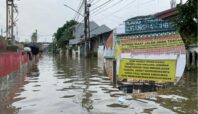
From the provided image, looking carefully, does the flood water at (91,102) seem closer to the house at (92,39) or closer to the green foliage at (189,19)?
the green foliage at (189,19)

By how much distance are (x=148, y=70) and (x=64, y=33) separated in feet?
338

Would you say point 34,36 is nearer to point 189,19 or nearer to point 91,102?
point 189,19

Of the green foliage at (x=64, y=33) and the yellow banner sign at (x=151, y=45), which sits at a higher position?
the green foliage at (x=64, y=33)

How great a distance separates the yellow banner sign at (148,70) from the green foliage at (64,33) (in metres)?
95.4

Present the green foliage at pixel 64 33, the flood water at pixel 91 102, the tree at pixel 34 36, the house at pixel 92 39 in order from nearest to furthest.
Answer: the flood water at pixel 91 102 → the house at pixel 92 39 → the green foliage at pixel 64 33 → the tree at pixel 34 36

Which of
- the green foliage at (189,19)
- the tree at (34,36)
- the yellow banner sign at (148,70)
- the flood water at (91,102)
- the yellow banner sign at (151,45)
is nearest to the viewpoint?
the yellow banner sign at (151,45)

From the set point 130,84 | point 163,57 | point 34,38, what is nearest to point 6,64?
point 130,84

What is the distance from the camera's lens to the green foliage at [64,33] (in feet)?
353

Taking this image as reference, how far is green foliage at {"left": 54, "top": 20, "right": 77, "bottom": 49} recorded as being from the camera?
353 ft

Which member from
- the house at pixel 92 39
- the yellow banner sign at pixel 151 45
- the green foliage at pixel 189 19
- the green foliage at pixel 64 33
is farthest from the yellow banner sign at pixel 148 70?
the green foliage at pixel 64 33

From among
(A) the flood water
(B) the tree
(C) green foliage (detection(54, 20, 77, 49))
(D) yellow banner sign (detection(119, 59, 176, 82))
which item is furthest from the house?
(B) the tree

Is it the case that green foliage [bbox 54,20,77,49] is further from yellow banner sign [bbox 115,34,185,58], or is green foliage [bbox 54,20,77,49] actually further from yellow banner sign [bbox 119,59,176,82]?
yellow banner sign [bbox 115,34,185,58]

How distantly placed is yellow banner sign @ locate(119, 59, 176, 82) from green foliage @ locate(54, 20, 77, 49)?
95.4 m

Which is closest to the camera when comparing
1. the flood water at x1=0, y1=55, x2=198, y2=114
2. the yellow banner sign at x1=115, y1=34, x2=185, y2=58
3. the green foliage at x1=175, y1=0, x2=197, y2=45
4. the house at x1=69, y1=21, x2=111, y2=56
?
the yellow banner sign at x1=115, y1=34, x2=185, y2=58
